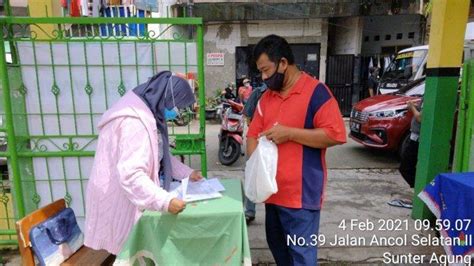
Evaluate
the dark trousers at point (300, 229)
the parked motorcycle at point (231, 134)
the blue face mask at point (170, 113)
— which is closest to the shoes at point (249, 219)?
the dark trousers at point (300, 229)

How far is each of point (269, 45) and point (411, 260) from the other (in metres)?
2.25

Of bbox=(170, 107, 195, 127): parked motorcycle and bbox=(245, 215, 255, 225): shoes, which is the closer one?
bbox=(170, 107, 195, 127): parked motorcycle

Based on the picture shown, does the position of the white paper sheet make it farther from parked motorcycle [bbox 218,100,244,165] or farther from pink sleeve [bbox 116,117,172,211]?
parked motorcycle [bbox 218,100,244,165]

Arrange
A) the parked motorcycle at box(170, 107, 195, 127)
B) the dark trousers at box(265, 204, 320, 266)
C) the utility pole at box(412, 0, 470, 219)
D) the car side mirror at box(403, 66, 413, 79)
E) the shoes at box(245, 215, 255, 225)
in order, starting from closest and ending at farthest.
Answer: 1. the dark trousers at box(265, 204, 320, 266)
2. the parked motorcycle at box(170, 107, 195, 127)
3. the utility pole at box(412, 0, 470, 219)
4. the shoes at box(245, 215, 255, 225)
5. the car side mirror at box(403, 66, 413, 79)

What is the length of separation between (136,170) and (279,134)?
80 centimetres

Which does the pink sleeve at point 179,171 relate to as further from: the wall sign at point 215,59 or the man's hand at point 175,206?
the wall sign at point 215,59

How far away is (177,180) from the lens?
7.42 ft

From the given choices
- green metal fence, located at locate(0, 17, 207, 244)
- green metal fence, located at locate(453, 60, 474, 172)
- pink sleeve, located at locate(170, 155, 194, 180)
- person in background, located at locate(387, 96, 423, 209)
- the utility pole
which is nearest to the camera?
pink sleeve, located at locate(170, 155, 194, 180)

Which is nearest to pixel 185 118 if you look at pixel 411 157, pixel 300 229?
pixel 300 229

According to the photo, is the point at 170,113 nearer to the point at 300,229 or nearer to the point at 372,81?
the point at 300,229

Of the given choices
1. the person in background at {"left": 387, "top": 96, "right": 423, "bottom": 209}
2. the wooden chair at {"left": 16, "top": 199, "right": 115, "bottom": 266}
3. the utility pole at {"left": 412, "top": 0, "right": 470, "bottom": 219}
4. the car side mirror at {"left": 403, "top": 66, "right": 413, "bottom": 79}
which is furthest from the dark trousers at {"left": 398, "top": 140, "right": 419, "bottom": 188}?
the car side mirror at {"left": 403, "top": 66, "right": 413, "bottom": 79}

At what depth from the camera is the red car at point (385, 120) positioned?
573 cm

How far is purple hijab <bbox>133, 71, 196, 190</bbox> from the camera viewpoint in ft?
6.20

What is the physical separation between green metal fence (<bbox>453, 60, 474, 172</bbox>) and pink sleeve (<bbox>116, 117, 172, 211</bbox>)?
8.90 feet
